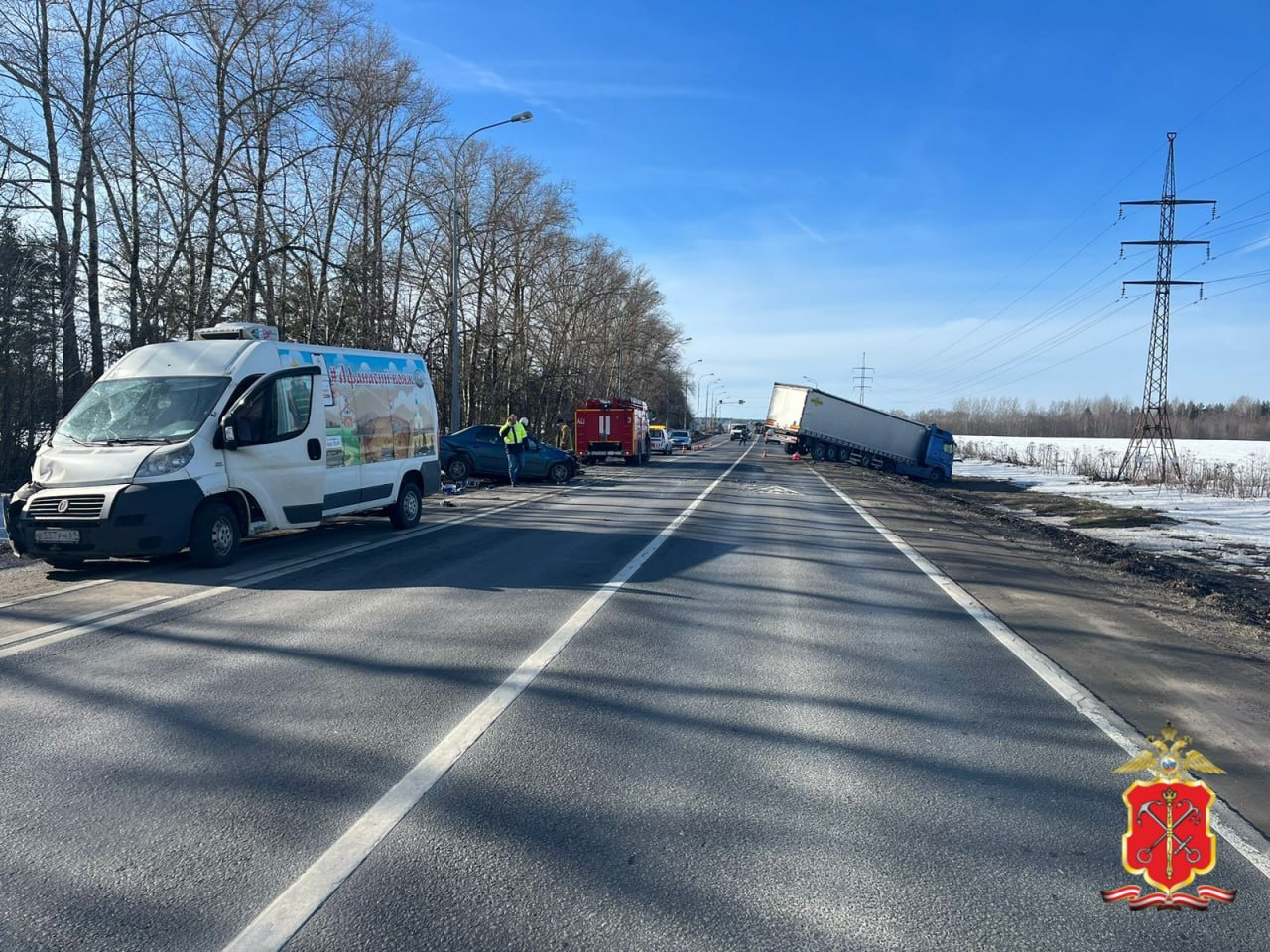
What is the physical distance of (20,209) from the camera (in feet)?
72.6

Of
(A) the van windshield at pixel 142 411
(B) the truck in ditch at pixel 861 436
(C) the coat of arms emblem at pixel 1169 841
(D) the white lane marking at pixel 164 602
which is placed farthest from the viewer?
(B) the truck in ditch at pixel 861 436

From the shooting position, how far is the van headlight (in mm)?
9570

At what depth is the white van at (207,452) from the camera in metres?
9.42

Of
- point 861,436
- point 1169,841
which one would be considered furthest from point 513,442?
point 861,436

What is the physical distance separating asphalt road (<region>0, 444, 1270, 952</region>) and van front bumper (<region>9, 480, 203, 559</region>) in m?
0.79

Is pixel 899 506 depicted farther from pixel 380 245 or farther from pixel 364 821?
pixel 380 245

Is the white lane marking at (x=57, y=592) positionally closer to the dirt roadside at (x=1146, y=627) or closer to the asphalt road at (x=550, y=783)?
the asphalt road at (x=550, y=783)

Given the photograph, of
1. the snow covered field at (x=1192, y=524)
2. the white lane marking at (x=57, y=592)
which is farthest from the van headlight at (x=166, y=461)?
the snow covered field at (x=1192, y=524)

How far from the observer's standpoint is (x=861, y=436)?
45312mm

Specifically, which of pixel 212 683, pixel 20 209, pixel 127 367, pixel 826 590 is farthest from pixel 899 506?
pixel 20 209

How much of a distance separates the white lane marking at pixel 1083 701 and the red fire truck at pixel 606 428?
28032mm

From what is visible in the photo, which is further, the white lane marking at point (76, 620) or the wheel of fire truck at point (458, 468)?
the wheel of fire truck at point (458, 468)

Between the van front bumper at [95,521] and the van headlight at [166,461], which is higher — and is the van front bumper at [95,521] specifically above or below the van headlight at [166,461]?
below

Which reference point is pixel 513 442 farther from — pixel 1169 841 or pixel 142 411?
pixel 1169 841
